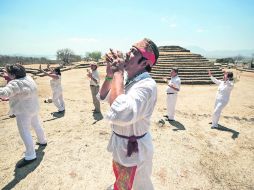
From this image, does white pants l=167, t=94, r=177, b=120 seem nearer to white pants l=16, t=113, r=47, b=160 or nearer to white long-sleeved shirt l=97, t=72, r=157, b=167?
white pants l=16, t=113, r=47, b=160

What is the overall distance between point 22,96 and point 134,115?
322cm

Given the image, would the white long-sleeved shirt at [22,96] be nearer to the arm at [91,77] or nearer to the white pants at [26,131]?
the white pants at [26,131]

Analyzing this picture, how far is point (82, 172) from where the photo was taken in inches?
163

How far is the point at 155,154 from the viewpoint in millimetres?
4953

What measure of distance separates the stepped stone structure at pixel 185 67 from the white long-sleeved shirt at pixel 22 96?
13.4m

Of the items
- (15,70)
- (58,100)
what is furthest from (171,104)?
(15,70)

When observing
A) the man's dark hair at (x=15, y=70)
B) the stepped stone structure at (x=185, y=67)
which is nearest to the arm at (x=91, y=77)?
the man's dark hair at (x=15, y=70)

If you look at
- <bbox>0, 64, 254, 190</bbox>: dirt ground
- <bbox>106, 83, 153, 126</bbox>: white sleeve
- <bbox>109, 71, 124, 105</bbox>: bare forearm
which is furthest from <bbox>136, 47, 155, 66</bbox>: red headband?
<bbox>0, 64, 254, 190</bbox>: dirt ground

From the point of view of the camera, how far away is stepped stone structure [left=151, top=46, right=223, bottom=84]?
17.1 metres

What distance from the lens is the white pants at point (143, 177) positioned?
7.49ft

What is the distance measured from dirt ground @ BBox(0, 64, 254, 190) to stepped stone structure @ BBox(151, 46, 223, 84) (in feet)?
30.2

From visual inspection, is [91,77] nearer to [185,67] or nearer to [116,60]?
[116,60]

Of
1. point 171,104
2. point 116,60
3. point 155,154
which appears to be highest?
point 116,60

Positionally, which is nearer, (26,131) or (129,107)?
(129,107)
